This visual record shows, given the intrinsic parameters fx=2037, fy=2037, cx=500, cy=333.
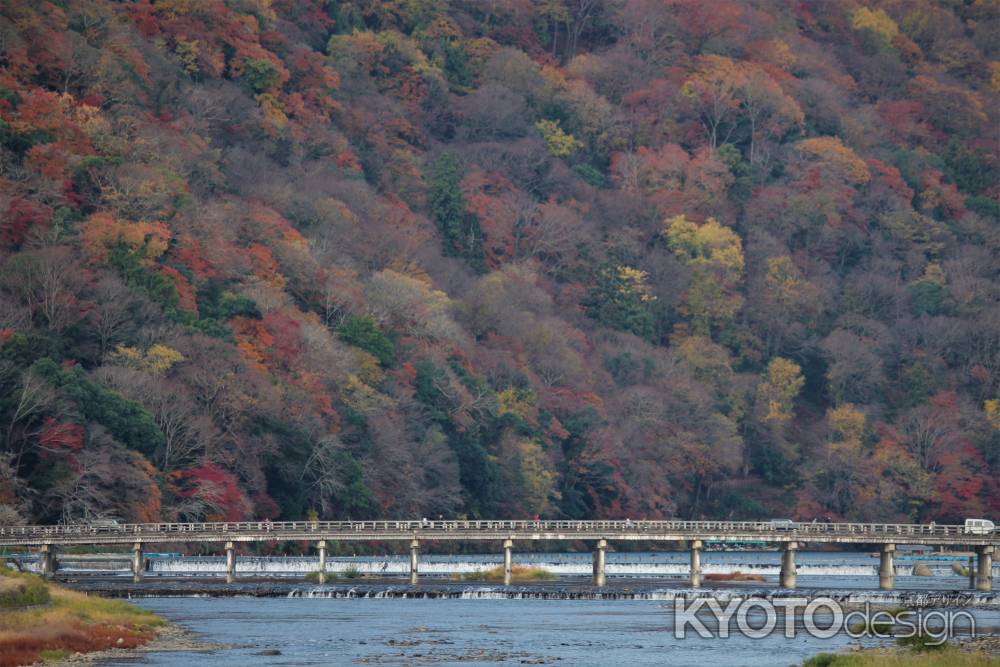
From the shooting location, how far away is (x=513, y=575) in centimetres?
11212

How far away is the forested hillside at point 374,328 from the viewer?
116125mm

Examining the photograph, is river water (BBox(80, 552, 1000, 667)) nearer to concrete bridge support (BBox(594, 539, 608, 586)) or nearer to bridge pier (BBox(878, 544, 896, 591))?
bridge pier (BBox(878, 544, 896, 591))

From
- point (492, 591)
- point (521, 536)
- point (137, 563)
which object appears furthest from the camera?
point (521, 536)

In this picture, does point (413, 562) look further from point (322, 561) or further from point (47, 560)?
point (47, 560)

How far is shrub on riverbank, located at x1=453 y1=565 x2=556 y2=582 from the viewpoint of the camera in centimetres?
11156

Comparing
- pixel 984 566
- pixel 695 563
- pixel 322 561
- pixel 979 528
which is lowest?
pixel 322 561

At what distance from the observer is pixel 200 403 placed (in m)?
118

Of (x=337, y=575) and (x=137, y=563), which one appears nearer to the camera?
(x=137, y=563)

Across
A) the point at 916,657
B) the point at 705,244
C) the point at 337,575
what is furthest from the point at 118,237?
the point at 705,244

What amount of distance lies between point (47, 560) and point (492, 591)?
21612 mm

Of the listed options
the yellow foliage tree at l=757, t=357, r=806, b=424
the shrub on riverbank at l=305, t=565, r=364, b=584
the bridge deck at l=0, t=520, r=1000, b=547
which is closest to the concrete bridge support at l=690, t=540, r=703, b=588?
the bridge deck at l=0, t=520, r=1000, b=547

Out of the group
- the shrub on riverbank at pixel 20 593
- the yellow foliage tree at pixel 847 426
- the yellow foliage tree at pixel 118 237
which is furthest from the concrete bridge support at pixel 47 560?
the yellow foliage tree at pixel 847 426

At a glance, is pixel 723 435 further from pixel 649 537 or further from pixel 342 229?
pixel 649 537

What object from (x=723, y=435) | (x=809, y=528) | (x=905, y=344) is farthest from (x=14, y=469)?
(x=905, y=344)
